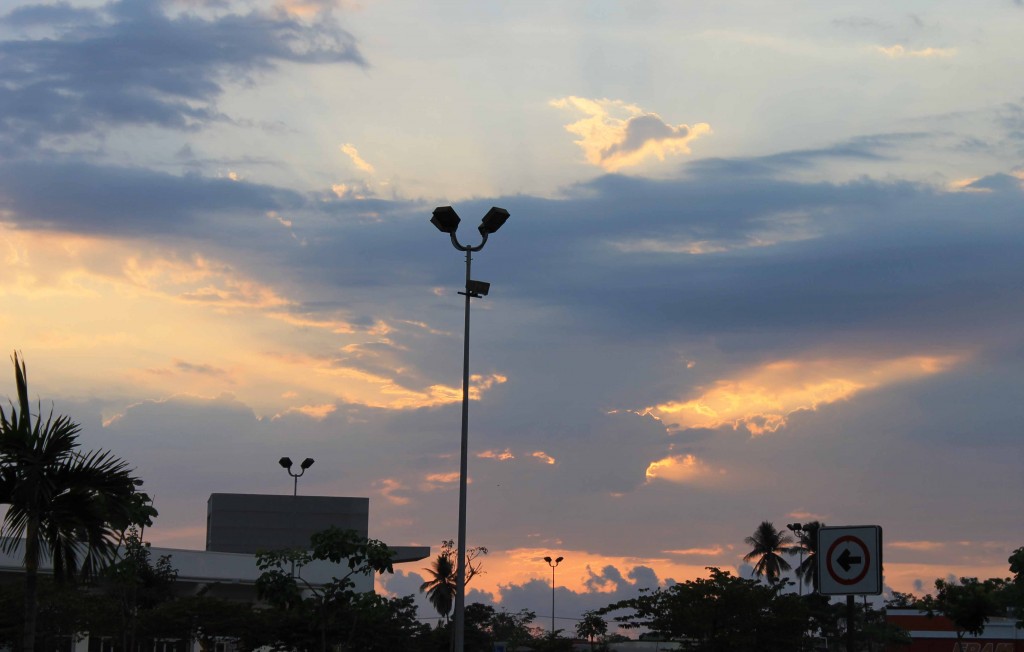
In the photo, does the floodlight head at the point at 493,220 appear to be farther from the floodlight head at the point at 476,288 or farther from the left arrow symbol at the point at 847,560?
the left arrow symbol at the point at 847,560

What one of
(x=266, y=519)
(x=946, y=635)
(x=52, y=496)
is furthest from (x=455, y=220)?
(x=946, y=635)

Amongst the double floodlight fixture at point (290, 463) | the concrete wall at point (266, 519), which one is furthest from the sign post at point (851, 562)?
the concrete wall at point (266, 519)

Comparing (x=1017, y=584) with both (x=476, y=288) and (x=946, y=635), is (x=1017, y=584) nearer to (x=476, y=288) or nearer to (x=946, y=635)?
(x=476, y=288)

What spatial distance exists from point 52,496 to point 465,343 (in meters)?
11.3

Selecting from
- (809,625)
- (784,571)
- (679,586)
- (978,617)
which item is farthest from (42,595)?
(784,571)

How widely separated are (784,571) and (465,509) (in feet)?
394

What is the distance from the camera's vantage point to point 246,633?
1829 inches

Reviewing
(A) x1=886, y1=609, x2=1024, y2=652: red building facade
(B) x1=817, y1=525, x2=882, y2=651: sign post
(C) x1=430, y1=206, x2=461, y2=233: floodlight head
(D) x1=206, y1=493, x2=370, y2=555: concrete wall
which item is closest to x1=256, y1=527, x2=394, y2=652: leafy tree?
(C) x1=430, y1=206, x2=461, y2=233: floodlight head

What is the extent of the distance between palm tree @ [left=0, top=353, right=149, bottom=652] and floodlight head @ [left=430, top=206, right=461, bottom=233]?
9.90 metres

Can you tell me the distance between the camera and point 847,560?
41.2 feet

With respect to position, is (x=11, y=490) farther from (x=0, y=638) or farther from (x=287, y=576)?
(x=0, y=638)

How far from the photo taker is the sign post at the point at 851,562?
12.4 m

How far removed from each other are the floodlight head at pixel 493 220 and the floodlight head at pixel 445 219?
572mm

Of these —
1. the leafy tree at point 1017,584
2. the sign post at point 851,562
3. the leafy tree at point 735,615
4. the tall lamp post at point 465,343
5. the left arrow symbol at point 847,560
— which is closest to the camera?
the sign post at point 851,562
